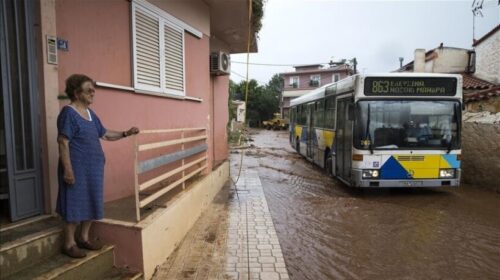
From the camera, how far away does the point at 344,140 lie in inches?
332

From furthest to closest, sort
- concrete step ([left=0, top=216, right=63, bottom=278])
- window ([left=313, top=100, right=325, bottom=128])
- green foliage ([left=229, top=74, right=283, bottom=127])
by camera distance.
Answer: green foliage ([left=229, top=74, right=283, bottom=127]), window ([left=313, top=100, right=325, bottom=128]), concrete step ([left=0, top=216, right=63, bottom=278])

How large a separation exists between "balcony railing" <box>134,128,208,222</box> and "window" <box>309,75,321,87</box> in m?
40.6

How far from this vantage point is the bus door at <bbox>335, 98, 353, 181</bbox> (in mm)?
7992

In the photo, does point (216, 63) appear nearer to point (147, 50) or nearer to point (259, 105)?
point (147, 50)

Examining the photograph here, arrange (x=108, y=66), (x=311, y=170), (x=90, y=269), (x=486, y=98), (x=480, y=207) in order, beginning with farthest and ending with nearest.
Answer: (x=311, y=170) → (x=486, y=98) → (x=480, y=207) → (x=108, y=66) → (x=90, y=269)

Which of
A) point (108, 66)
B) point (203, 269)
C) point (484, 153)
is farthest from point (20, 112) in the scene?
point (484, 153)

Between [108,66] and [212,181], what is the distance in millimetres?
3490

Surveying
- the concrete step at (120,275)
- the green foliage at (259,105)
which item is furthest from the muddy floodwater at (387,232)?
the green foliage at (259,105)

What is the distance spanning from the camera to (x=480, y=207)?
23.9 ft

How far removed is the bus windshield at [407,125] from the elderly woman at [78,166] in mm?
5683

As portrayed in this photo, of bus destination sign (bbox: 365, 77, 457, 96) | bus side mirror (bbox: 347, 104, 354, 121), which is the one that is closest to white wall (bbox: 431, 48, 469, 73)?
bus destination sign (bbox: 365, 77, 457, 96)

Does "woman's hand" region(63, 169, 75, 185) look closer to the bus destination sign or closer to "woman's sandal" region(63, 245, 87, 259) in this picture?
"woman's sandal" region(63, 245, 87, 259)

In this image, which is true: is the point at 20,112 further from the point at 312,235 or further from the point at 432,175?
the point at 432,175

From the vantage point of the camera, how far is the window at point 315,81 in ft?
151
